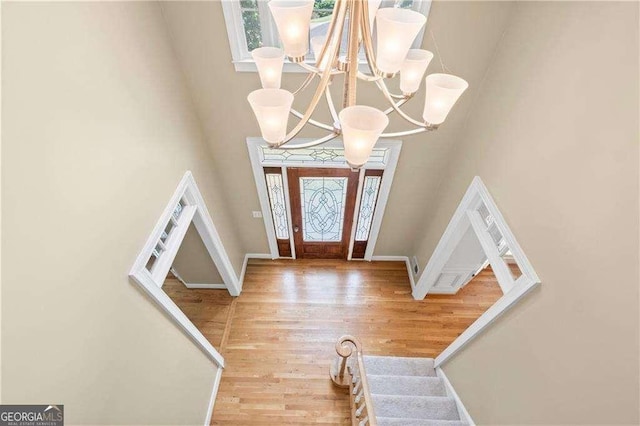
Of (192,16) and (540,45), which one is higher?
(192,16)

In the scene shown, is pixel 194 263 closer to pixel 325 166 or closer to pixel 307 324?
pixel 307 324

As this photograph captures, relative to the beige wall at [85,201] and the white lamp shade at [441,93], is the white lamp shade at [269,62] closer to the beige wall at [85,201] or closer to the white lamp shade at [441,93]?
the white lamp shade at [441,93]

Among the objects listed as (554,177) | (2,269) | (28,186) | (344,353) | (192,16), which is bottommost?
(2,269)

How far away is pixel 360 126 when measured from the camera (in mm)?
1153

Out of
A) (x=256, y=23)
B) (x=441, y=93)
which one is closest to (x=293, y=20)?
(x=441, y=93)

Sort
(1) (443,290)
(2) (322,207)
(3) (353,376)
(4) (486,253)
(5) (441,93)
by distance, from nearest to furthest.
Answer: (5) (441,93) < (4) (486,253) < (3) (353,376) < (2) (322,207) < (1) (443,290)

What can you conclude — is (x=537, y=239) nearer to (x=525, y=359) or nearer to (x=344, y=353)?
(x=525, y=359)

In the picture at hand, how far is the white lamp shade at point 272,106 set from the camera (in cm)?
121

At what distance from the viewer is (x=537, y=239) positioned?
A: 2.00 m

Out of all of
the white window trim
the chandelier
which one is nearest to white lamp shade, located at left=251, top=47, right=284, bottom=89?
the chandelier

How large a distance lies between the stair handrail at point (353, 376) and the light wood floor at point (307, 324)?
0.17m

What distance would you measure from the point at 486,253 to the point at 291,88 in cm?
213

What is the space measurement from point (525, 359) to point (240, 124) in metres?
2.92

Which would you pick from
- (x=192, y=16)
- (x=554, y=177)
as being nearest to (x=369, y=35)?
(x=554, y=177)
